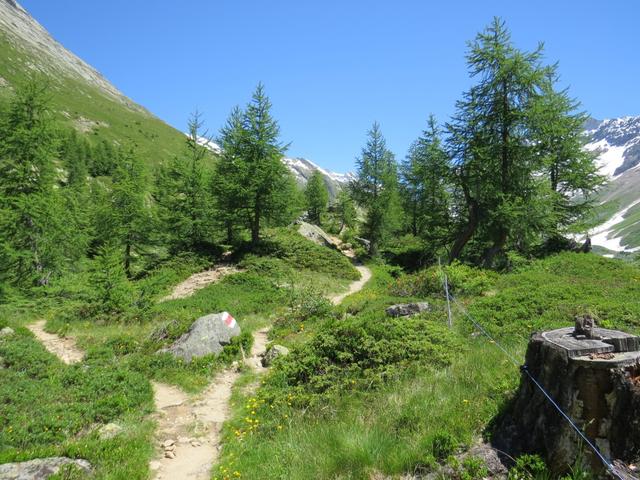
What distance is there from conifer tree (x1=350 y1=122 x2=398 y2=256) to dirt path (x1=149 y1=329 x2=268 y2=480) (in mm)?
26778

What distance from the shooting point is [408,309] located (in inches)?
499

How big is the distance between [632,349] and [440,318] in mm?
8113

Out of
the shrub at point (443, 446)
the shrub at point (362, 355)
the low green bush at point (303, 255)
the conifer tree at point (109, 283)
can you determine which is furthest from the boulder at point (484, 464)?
the low green bush at point (303, 255)

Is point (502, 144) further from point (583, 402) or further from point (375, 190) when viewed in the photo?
point (583, 402)

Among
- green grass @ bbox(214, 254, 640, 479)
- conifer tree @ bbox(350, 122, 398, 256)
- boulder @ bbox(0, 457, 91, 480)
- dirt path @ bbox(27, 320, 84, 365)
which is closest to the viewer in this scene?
Answer: green grass @ bbox(214, 254, 640, 479)

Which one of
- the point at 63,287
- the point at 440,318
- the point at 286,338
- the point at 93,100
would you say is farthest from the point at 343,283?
the point at 93,100

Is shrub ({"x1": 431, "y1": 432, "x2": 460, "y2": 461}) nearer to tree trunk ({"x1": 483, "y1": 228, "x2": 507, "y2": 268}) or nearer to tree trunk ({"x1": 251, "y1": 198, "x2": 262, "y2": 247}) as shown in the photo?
tree trunk ({"x1": 483, "y1": 228, "x2": 507, "y2": 268})

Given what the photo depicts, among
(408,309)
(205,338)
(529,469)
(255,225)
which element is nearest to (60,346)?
(205,338)

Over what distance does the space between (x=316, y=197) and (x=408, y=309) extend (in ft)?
154

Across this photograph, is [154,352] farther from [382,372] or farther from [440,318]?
[440,318]

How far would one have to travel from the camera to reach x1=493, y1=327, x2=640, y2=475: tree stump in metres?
3.50

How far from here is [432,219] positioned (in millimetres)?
28297

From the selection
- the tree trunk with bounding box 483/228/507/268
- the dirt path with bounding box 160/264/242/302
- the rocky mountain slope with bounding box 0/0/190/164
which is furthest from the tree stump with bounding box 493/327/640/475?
the rocky mountain slope with bounding box 0/0/190/164

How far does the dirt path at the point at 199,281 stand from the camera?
2116 cm
